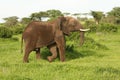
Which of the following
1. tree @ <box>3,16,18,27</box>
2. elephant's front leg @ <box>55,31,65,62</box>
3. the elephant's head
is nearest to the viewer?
elephant's front leg @ <box>55,31,65,62</box>

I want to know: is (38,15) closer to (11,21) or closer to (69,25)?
(11,21)

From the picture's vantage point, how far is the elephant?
45.1 feet

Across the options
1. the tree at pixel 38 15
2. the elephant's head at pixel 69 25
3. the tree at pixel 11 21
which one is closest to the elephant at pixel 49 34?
the elephant's head at pixel 69 25

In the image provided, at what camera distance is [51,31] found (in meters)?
14.0

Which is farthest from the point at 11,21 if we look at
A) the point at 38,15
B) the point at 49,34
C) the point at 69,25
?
the point at 49,34

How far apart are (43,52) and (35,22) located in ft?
7.10

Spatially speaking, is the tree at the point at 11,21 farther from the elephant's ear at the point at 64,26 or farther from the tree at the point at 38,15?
the elephant's ear at the point at 64,26

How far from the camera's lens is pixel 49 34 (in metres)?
14.0

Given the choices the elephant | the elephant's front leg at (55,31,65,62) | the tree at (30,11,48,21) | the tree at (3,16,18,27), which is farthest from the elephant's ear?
the tree at (30,11,48,21)

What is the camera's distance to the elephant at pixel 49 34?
13758mm

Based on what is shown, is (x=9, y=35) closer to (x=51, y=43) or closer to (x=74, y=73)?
(x=51, y=43)

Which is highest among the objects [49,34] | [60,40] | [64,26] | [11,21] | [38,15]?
[64,26]

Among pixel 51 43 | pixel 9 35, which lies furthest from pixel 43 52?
pixel 9 35

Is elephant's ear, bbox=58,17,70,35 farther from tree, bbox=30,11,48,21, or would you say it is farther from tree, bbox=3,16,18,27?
tree, bbox=30,11,48,21
